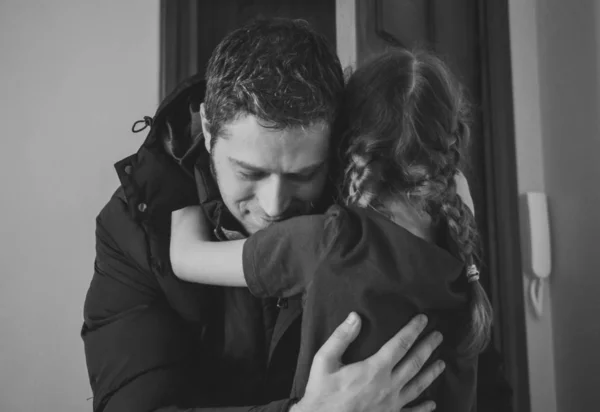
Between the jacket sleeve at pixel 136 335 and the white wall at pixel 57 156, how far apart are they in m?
0.57

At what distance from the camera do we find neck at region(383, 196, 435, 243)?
0.74 meters

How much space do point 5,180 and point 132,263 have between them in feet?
2.56

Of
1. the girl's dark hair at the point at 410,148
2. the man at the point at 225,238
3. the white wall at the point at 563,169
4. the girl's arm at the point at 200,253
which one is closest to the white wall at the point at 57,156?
the man at the point at 225,238

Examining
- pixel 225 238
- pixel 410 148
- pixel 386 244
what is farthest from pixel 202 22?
pixel 386 244

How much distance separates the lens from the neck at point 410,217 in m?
0.74

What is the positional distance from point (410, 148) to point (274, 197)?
0.75 ft

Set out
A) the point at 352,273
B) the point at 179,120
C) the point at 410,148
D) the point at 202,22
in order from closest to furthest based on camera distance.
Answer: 1. the point at 352,273
2. the point at 410,148
3. the point at 179,120
4. the point at 202,22

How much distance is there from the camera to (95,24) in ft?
5.02

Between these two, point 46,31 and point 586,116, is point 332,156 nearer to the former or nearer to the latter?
point 586,116

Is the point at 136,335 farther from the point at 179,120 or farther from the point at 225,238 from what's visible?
the point at 179,120

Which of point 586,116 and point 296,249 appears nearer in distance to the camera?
point 296,249

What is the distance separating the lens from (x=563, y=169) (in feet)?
4.83

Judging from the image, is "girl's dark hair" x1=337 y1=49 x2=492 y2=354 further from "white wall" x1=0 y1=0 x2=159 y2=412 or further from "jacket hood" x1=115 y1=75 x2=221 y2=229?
"white wall" x1=0 y1=0 x2=159 y2=412

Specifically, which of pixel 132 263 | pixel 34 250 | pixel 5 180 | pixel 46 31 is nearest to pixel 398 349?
pixel 132 263
